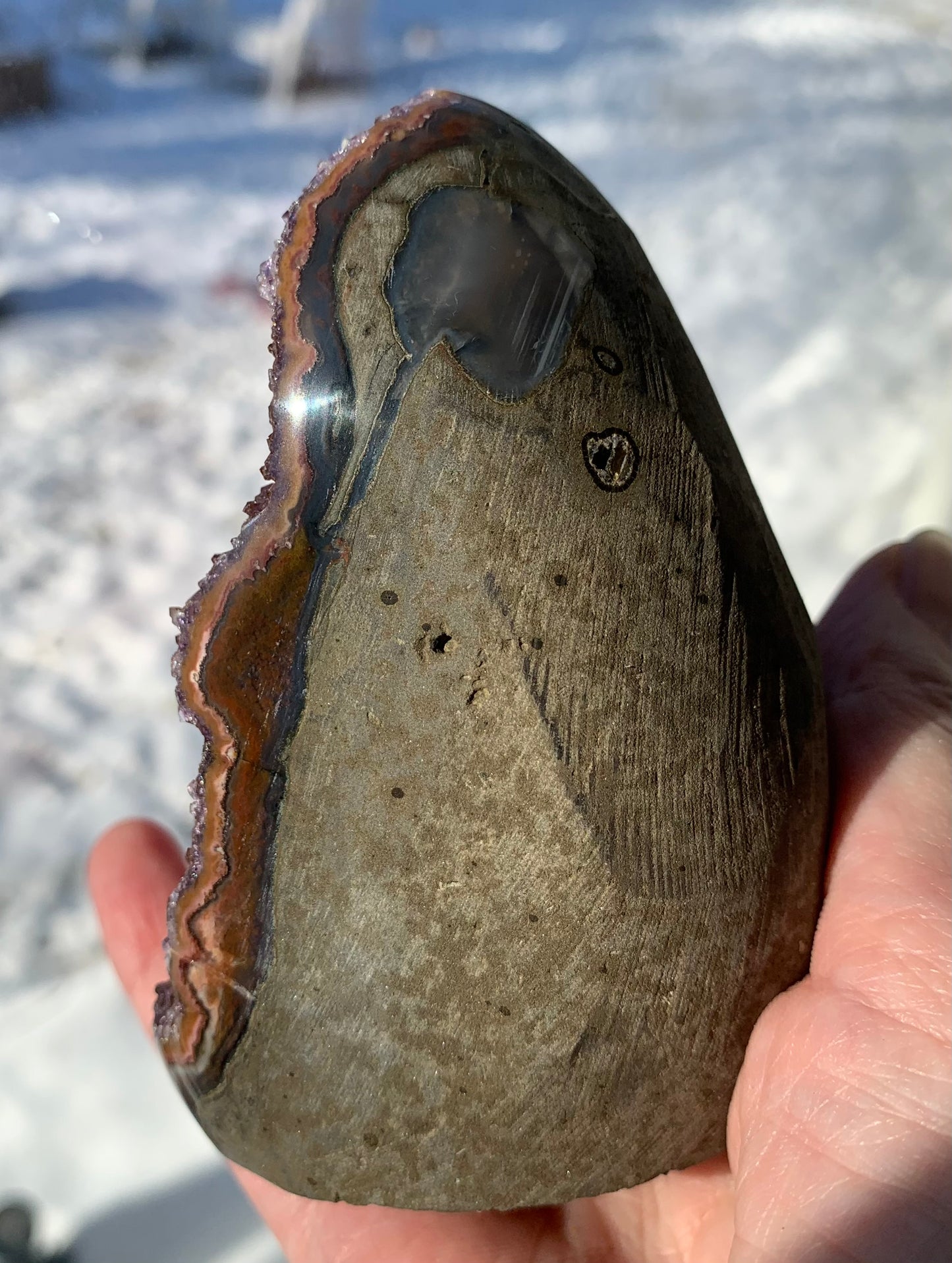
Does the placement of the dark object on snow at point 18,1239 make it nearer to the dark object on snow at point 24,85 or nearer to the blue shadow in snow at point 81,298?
the blue shadow in snow at point 81,298

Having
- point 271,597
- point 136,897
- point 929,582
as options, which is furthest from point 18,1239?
point 929,582

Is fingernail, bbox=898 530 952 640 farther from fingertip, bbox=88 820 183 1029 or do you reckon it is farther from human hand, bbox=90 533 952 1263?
fingertip, bbox=88 820 183 1029

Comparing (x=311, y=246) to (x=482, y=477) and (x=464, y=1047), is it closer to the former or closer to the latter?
(x=482, y=477)

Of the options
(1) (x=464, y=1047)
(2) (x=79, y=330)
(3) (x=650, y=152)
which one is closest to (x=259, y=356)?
(2) (x=79, y=330)

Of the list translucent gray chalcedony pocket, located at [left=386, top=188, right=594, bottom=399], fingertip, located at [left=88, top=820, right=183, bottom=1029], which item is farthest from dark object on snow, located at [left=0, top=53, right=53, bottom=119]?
translucent gray chalcedony pocket, located at [left=386, top=188, right=594, bottom=399]

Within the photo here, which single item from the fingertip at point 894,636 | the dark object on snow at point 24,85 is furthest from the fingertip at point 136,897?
the dark object on snow at point 24,85

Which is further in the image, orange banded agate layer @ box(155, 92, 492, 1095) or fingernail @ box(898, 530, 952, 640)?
fingernail @ box(898, 530, 952, 640)
